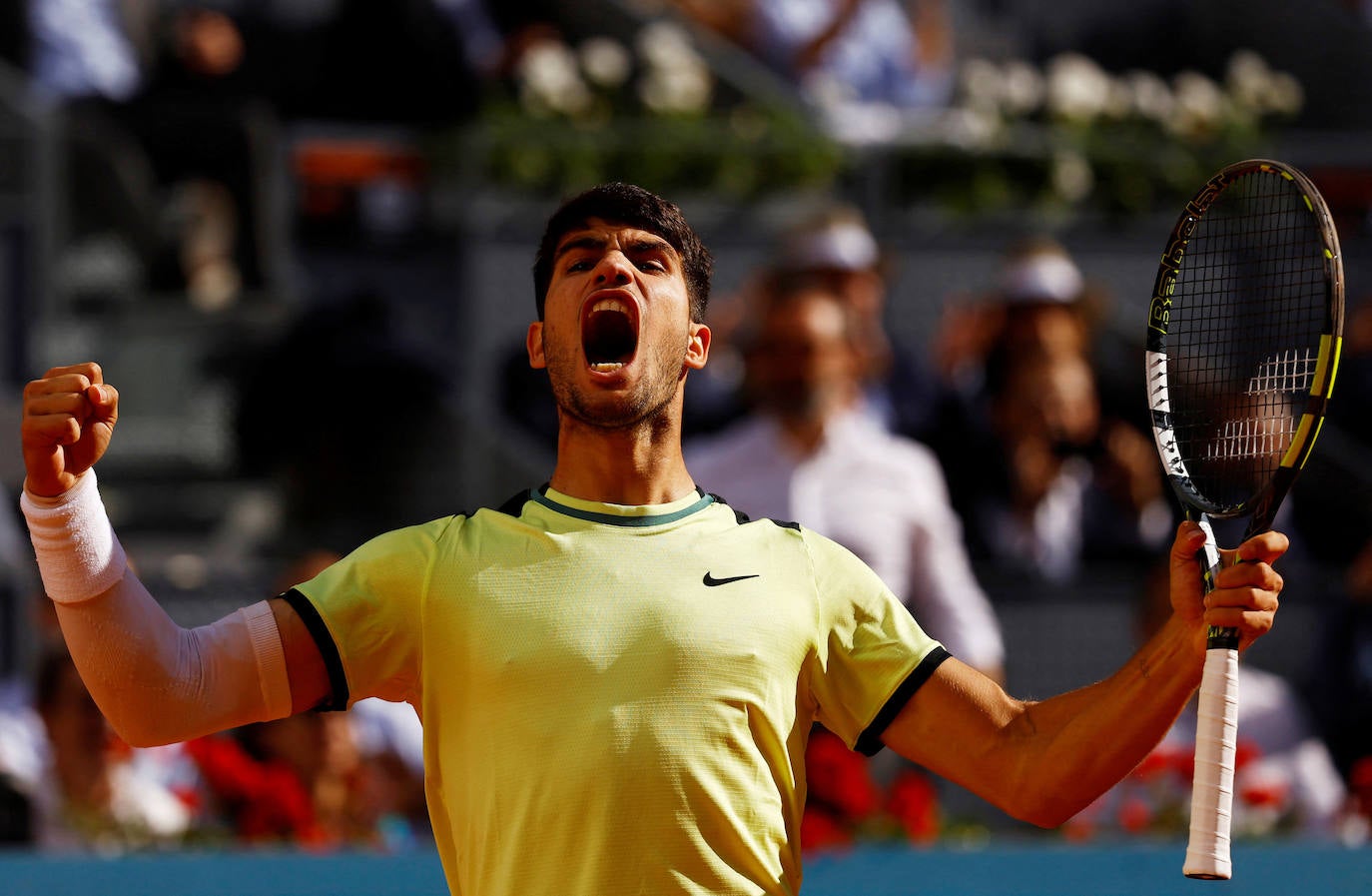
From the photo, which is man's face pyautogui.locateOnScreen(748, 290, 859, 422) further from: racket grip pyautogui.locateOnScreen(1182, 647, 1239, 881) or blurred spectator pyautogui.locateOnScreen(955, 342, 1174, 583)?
racket grip pyautogui.locateOnScreen(1182, 647, 1239, 881)

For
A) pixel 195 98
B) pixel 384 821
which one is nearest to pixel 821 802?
pixel 384 821

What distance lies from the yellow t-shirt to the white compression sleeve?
3.5 inches

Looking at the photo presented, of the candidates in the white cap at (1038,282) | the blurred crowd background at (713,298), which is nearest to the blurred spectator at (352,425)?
the blurred crowd background at (713,298)

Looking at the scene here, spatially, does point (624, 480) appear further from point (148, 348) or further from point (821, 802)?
point (148, 348)

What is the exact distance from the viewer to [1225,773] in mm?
2844

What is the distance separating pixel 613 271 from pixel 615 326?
0.08 metres

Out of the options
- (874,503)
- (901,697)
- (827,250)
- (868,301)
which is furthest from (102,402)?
(868,301)

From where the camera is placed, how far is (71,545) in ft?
8.79

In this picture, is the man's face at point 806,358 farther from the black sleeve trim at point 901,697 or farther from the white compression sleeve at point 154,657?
the white compression sleeve at point 154,657

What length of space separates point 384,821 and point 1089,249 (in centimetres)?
536

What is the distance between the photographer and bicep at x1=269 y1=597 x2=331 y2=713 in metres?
2.83

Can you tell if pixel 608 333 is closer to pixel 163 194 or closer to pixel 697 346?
pixel 697 346

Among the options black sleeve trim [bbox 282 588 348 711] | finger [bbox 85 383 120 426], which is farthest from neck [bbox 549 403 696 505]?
finger [bbox 85 383 120 426]

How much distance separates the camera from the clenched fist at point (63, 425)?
2641 mm
